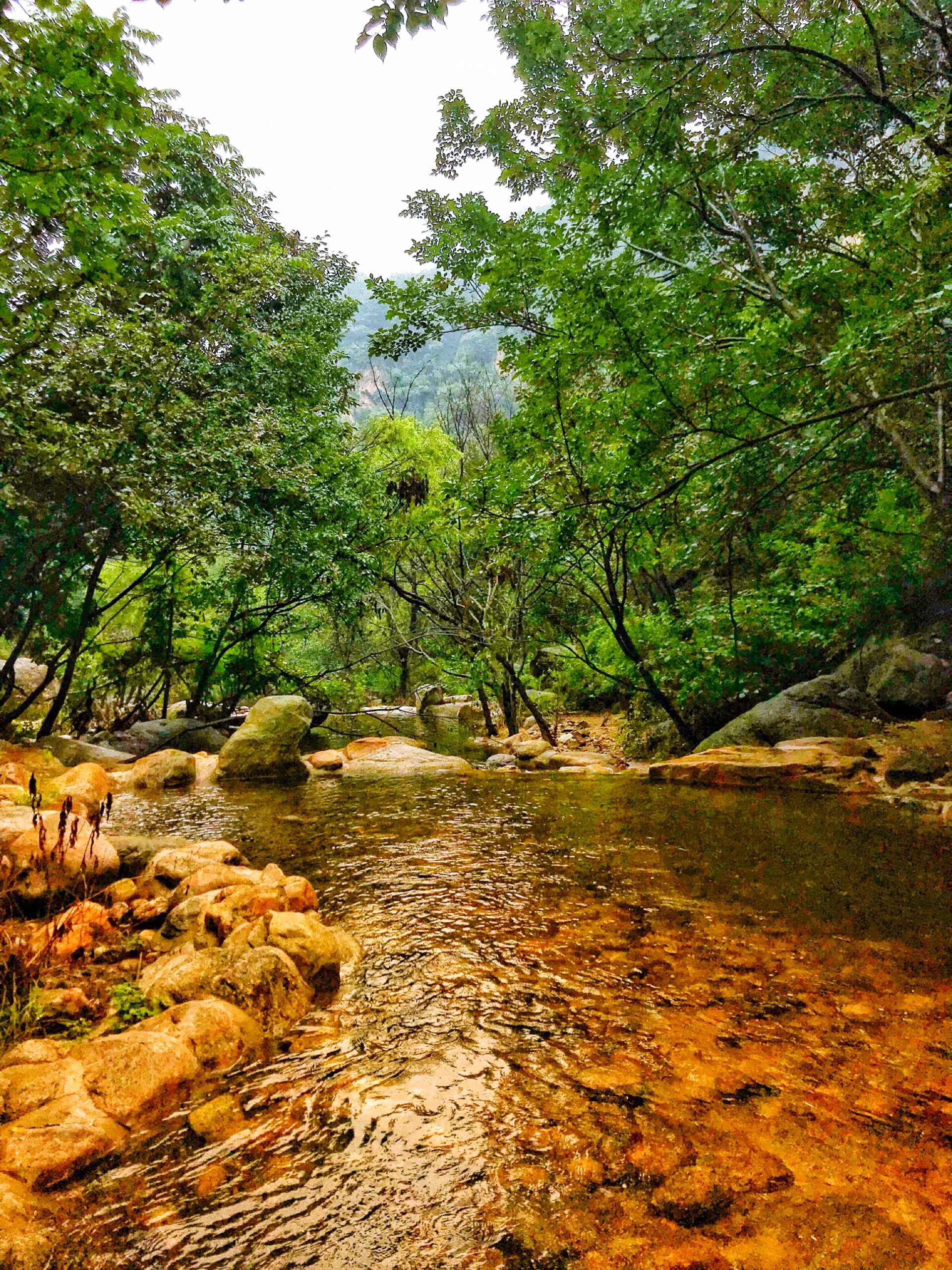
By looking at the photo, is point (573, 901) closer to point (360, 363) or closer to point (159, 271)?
point (159, 271)

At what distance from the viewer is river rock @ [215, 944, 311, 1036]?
291cm

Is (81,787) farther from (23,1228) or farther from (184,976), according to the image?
(23,1228)

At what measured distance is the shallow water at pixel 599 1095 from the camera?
1698 millimetres

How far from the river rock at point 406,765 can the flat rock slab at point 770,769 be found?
12.8ft

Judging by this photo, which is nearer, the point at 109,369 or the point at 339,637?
the point at 109,369

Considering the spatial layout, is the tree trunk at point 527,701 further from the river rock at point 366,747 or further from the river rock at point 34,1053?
the river rock at point 34,1053

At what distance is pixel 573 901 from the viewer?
171 inches

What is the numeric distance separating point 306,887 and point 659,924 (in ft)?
7.90

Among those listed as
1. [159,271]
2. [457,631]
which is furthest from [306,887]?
[159,271]

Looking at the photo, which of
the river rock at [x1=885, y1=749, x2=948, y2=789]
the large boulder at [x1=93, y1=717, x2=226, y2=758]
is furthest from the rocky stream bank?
the large boulder at [x1=93, y1=717, x2=226, y2=758]

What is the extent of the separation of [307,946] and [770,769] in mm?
6480

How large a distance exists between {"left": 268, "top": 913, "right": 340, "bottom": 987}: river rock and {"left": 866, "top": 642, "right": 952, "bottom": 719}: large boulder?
9040 mm

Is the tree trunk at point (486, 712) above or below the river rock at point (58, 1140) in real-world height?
above

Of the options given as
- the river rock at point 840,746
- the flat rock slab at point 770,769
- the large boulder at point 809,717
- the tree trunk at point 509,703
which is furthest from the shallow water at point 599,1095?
the tree trunk at point 509,703
